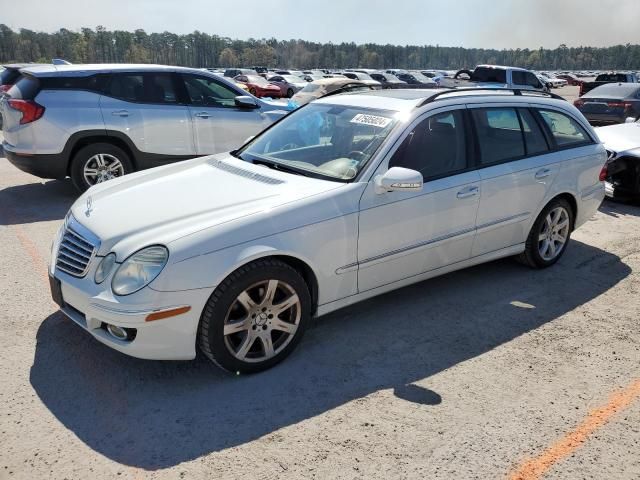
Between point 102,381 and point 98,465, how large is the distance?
74cm

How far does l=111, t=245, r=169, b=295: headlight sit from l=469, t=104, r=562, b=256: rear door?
2568 mm

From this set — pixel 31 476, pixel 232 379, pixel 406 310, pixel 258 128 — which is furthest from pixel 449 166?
pixel 258 128

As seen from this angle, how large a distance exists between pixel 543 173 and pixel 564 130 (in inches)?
27.8

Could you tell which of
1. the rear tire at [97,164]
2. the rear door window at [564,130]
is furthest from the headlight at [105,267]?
the rear tire at [97,164]

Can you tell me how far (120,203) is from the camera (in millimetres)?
3590

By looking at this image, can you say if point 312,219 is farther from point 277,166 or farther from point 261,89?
point 261,89

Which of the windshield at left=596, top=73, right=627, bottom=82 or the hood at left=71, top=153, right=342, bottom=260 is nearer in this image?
the hood at left=71, top=153, right=342, bottom=260

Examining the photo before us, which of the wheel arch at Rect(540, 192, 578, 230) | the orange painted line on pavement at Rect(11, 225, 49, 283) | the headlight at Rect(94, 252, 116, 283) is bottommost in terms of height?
the orange painted line on pavement at Rect(11, 225, 49, 283)

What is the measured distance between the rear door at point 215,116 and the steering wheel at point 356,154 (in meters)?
4.43

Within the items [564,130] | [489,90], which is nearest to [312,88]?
[564,130]

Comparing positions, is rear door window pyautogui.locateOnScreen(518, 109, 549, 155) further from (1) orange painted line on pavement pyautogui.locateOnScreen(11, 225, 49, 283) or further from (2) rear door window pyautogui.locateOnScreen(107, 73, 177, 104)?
(2) rear door window pyautogui.locateOnScreen(107, 73, 177, 104)

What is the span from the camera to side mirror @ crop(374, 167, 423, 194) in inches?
137

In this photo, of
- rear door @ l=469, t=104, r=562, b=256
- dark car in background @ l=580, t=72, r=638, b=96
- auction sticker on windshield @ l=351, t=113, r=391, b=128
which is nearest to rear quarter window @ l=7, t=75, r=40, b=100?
auction sticker on windshield @ l=351, t=113, r=391, b=128

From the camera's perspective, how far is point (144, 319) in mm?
2895
